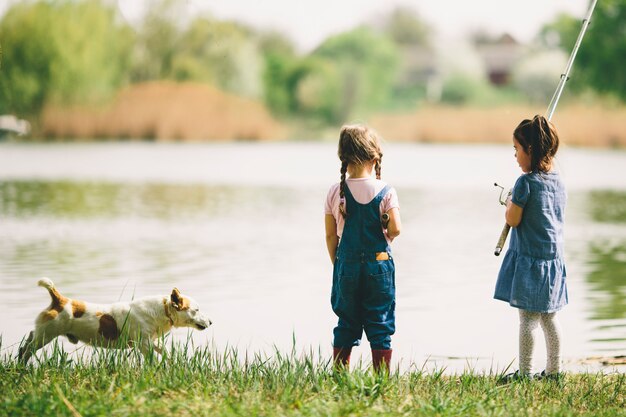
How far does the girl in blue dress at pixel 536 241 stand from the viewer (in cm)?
515

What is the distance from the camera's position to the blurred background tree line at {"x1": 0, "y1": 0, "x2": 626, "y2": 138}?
3772 cm

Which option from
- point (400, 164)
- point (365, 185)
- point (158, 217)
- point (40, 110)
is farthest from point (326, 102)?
point (365, 185)

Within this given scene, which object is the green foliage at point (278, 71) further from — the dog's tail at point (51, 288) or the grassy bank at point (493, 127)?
the dog's tail at point (51, 288)

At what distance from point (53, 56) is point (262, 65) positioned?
1074 cm

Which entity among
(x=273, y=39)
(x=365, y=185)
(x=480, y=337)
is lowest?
(x=480, y=337)

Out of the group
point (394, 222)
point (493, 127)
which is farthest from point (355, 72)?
point (394, 222)

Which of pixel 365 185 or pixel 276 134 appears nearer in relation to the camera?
pixel 365 185

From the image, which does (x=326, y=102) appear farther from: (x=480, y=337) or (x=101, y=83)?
(x=480, y=337)

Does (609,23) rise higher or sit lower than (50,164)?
higher

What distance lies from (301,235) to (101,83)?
26910 mm

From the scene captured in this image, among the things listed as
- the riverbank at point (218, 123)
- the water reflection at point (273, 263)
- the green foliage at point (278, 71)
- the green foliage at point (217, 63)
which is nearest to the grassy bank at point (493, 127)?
the riverbank at point (218, 123)

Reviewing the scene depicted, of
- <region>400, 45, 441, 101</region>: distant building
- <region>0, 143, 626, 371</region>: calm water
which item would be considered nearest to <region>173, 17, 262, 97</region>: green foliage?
<region>400, 45, 441, 101</region>: distant building

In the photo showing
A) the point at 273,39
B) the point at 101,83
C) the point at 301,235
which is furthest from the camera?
the point at 273,39

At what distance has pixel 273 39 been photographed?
52.5 m
